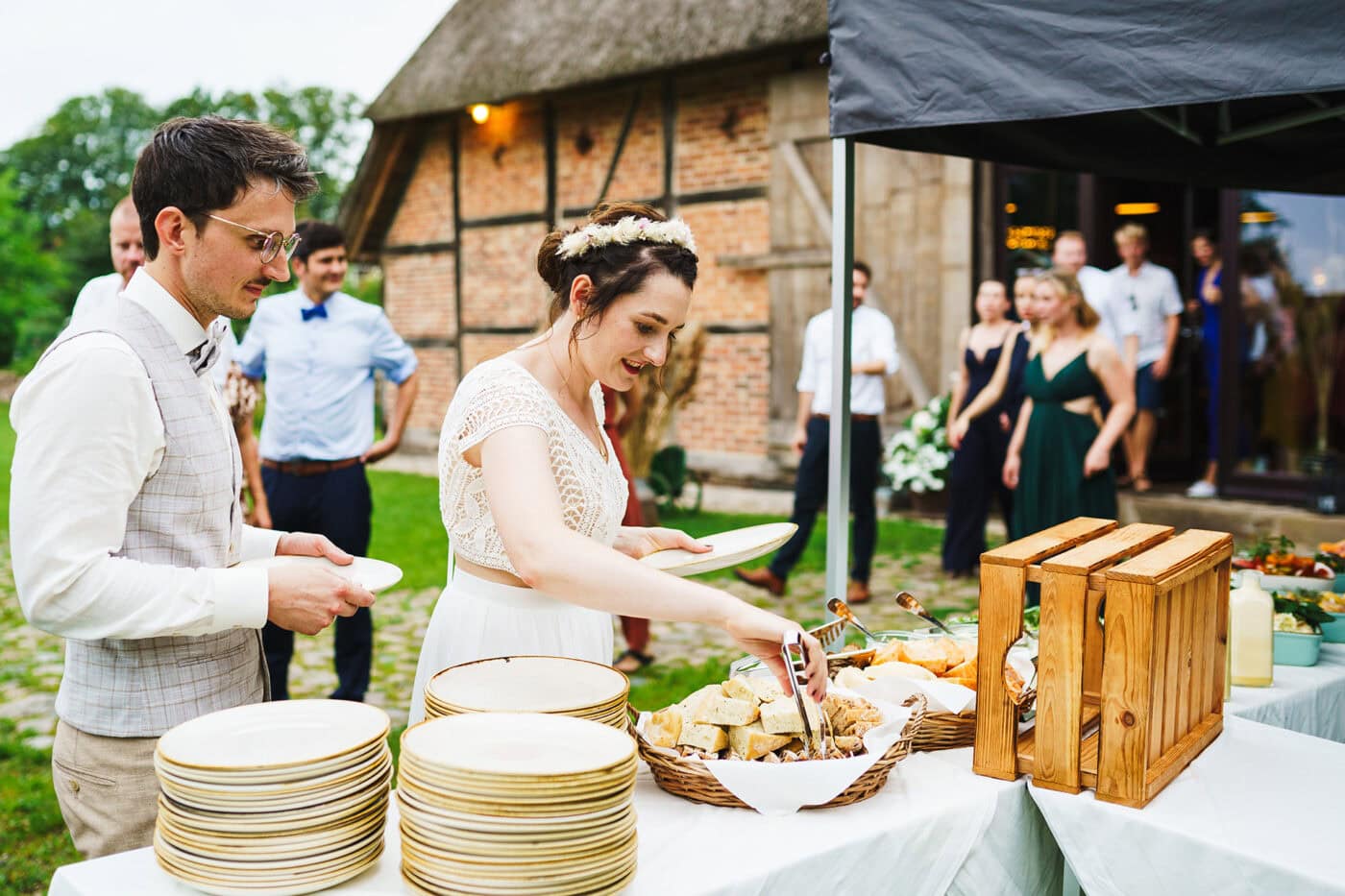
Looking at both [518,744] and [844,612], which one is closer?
[518,744]

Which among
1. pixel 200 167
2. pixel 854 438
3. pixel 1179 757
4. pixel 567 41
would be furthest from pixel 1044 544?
pixel 567 41

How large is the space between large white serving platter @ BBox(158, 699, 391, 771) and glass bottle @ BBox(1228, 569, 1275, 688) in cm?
197

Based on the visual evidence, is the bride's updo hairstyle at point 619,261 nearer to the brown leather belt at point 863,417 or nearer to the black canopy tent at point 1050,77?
the black canopy tent at point 1050,77

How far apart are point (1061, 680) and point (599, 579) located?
80 cm

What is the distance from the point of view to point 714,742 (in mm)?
1818

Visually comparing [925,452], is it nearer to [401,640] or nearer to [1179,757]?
[401,640]

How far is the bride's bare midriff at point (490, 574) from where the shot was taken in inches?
89.2

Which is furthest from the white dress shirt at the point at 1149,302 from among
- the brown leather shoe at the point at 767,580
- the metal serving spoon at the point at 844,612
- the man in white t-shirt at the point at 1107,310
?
the metal serving spoon at the point at 844,612

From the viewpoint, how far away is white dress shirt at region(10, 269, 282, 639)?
157cm

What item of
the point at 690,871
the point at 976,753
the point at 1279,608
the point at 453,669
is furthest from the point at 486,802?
the point at 1279,608

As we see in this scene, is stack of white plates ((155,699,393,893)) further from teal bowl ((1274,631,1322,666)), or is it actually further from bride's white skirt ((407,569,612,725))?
teal bowl ((1274,631,1322,666))

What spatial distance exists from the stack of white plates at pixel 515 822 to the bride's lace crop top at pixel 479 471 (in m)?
0.67

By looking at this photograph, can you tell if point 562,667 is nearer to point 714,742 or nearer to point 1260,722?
point 714,742

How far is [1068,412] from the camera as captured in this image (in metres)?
5.48
